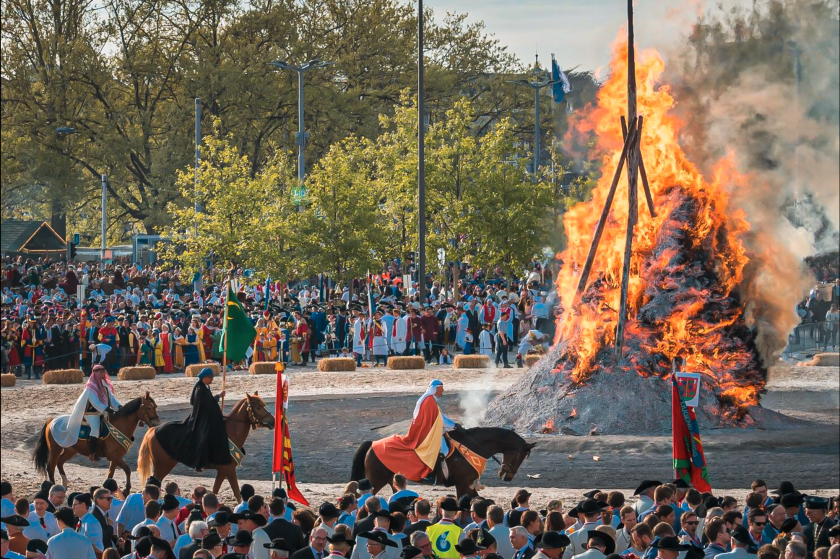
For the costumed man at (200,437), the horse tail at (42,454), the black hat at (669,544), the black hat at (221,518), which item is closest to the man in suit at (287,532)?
the black hat at (221,518)

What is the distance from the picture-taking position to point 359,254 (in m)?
47.8

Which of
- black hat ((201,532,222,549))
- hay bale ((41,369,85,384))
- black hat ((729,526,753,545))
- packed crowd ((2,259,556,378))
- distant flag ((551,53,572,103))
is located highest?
distant flag ((551,53,572,103))

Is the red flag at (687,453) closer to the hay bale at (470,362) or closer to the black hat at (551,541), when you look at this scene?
the black hat at (551,541)

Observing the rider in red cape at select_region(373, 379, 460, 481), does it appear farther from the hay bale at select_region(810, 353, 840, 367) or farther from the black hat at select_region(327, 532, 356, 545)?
Answer: the hay bale at select_region(810, 353, 840, 367)

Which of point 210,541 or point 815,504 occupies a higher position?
point 815,504

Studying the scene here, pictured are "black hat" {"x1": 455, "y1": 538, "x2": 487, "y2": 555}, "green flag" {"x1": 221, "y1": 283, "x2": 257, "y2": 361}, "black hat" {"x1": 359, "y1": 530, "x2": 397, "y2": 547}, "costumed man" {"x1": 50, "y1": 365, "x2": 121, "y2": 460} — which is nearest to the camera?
"black hat" {"x1": 455, "y1": 538, "x2": 487, "y2": 555}

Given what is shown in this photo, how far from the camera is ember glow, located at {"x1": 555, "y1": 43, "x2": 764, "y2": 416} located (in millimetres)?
25828

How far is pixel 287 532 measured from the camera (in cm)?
1185

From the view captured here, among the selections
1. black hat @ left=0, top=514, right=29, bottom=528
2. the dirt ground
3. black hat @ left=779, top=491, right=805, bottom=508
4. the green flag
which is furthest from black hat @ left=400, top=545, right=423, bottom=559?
the green flag

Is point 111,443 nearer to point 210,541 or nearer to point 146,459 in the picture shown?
point 146,459

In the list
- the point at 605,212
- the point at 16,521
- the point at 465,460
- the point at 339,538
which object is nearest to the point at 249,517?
the point at 339,538

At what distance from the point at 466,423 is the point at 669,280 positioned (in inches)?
A: 203

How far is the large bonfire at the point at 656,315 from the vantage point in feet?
83.0

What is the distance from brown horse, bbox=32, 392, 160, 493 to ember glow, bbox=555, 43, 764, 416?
8.87m
